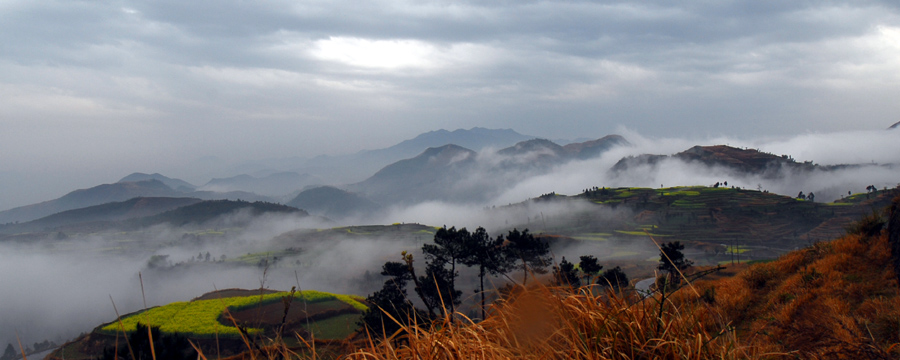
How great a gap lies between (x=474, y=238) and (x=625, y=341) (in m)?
35.4

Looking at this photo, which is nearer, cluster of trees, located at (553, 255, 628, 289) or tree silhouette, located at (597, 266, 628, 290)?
tree silhouette, located at (597, 266, 628, 290)

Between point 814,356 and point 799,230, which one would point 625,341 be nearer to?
point 814,356

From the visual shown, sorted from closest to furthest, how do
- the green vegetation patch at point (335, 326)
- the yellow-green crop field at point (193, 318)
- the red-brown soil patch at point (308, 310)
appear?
the yellow-green crop field at point (193, 318) < the green vegetation patch at point (335, 326) < the red-brown soil patch at point (308, 310)

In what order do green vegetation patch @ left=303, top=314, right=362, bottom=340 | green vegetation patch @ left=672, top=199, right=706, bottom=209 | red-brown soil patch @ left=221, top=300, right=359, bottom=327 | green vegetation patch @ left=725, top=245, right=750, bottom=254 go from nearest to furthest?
green vegetation patch @ left=303, top=314, right=362, bottom=340 → red-brown soil patch @ left=221, top=300, right=359, bottom=327 → green vegetation patch @ left=725, top=245, right=750, bottom=254 → green vegetation patch @ left=672, top=199, right=706, bottom=209

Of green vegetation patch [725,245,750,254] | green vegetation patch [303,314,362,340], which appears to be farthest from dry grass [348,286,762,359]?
green vegetation patch [725,245,750,254]

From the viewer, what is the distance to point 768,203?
184m

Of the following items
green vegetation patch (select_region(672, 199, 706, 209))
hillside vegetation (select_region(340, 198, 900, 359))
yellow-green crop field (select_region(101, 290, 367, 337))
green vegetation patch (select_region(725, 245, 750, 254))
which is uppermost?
hillside vegetation (select_region(340, 198, 900, 359))

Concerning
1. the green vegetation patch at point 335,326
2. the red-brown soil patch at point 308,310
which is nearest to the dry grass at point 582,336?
the green vegetation patch at point 335,326

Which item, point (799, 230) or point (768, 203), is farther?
point (768, 203)

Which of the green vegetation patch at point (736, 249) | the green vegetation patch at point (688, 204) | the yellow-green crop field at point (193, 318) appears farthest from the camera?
the green vegetation patch at point (688, 204)

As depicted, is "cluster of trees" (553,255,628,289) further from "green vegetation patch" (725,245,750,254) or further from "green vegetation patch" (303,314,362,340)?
"green vegetation patch" (725,245,750,254)

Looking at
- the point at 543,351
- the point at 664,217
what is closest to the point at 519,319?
the point at 543,351

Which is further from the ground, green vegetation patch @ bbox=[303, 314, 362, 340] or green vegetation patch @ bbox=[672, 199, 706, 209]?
green vegetation patch @ bbox=[672, 199, 706, 209]

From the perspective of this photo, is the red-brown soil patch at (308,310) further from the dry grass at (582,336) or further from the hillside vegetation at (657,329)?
the dry grass at (582,336)
